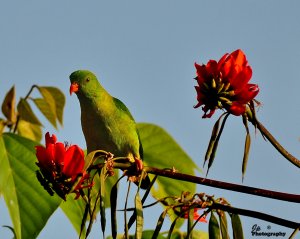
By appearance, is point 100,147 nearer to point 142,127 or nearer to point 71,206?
point 142,127

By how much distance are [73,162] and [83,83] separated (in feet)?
7.32

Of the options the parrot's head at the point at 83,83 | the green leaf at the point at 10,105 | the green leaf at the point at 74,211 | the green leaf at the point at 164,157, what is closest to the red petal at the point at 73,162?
the green leaf at the point at 74,211

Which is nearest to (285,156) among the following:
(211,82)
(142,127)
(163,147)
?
(211,82)

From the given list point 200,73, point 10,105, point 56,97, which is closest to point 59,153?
point 200,73

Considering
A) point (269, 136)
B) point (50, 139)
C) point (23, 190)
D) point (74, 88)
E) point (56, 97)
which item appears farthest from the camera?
point (74, 88)

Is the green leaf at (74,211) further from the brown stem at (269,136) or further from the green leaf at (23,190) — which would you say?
the brown stem at (269,136)

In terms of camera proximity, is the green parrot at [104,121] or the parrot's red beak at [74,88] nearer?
the green parrot at [104,121]

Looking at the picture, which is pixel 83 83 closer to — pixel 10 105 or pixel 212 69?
Result: pixel 10 105

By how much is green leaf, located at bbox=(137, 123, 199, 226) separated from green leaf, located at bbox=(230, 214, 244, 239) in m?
1.32

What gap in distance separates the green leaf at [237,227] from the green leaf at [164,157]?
1.32m

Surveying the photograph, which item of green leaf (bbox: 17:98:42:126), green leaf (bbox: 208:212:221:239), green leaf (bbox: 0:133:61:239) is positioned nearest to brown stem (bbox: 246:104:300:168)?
green leaf (bbox: 208:212:221:239)

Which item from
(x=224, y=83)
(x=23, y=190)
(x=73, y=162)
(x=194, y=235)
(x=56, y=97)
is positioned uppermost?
(x=224, y=83)

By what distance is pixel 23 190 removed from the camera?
2564mm

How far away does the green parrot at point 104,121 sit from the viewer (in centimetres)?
352
